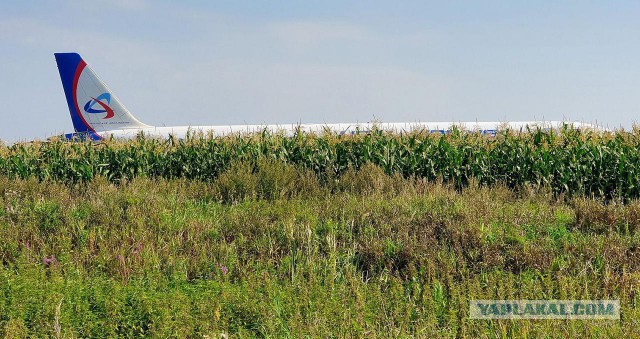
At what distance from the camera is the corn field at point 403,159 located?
41.8 ft

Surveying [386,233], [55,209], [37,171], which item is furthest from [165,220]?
[37,171]

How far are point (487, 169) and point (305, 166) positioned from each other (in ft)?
12.3

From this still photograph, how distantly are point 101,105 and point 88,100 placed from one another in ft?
2.26

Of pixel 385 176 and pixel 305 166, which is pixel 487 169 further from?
pixel 305 166

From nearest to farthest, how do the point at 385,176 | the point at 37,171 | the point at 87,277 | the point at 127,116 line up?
the point at 87,277 < the point at 385,176 < the point at 37,171 < the point at 127,116

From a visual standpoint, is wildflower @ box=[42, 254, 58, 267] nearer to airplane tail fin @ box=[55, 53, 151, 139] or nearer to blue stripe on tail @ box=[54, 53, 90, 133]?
airplane tail fin @ box=[55, 53, 151, 139]

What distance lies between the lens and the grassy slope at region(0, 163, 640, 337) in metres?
5.36

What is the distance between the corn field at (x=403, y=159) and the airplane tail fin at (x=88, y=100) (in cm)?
1520

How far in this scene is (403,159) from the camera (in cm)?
1373

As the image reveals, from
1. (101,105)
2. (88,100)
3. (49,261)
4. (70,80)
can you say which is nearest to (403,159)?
(49,261)

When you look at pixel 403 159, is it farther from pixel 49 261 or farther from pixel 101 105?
pixel 101 105

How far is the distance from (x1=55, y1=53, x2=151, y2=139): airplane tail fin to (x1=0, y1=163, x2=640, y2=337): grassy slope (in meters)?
20.6

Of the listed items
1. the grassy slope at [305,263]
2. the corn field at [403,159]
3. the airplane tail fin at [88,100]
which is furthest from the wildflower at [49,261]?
the airplane tail fin at [88,100]

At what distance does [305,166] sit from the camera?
13930 mm
